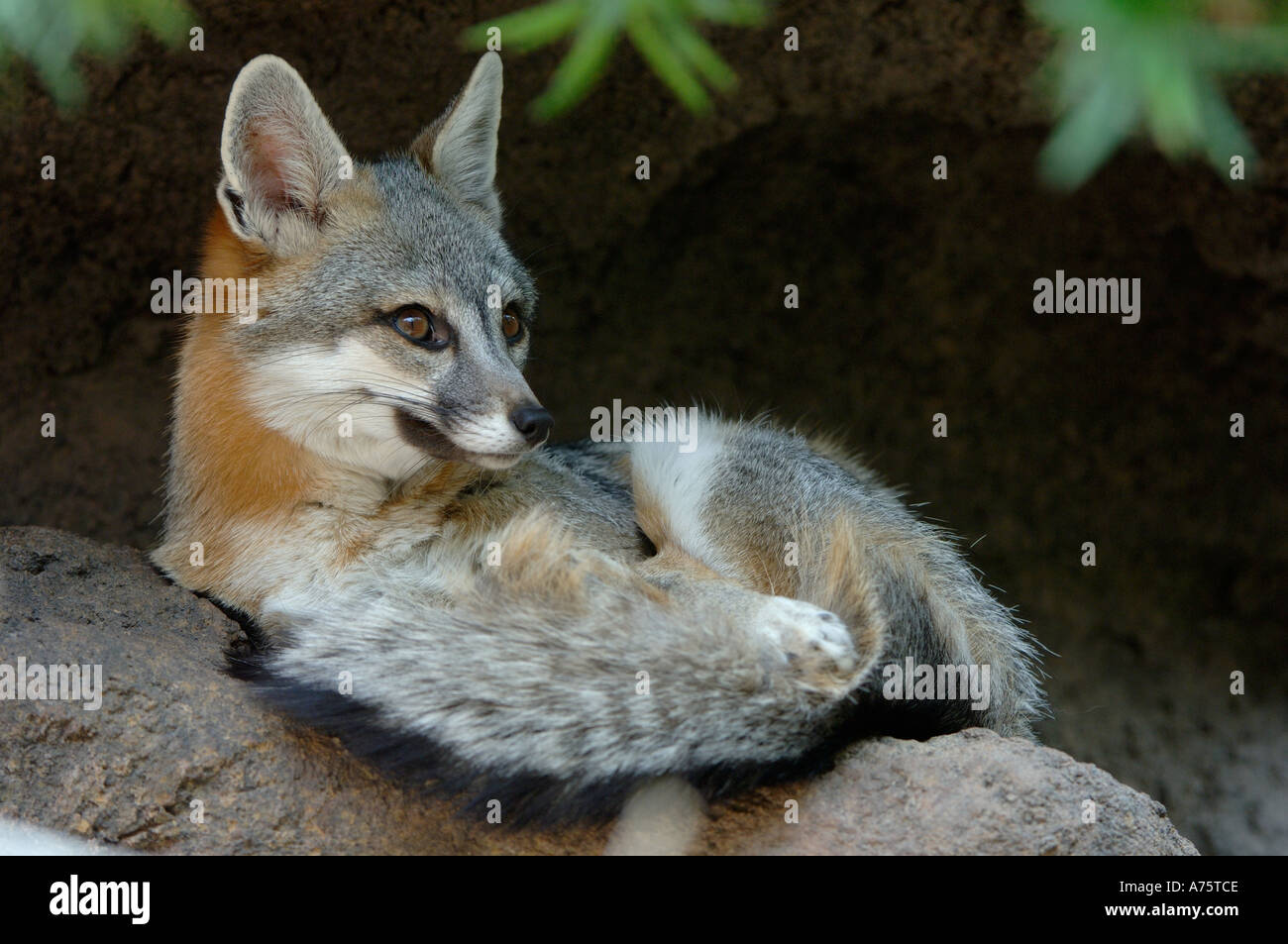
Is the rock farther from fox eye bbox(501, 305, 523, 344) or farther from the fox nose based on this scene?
fox eye bbox(501, 305, 523, 344)

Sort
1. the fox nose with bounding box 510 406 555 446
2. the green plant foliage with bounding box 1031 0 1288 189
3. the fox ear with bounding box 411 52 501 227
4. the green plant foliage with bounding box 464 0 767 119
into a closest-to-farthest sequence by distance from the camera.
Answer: the green plant foliage with bounding box 1031 0 1288 189
the green plant foliage with bounding box 464 0 767 119
the fox nose with bounding box 510 406 555 446
the fox ear with bounding box 411 52 501 227

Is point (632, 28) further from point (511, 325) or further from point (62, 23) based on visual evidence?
point (511, 325)

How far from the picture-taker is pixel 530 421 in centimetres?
314

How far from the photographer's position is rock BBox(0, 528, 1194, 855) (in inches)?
106

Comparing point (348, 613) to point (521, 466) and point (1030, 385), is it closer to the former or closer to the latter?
point (521, 466)

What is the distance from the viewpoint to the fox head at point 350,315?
3234mm

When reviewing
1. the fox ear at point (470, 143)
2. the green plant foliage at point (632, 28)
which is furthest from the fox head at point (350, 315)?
the green plant foliage at point (632, 28)

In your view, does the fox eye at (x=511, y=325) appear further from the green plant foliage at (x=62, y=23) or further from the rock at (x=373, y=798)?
the green plant foliage at (x=62, y=23)

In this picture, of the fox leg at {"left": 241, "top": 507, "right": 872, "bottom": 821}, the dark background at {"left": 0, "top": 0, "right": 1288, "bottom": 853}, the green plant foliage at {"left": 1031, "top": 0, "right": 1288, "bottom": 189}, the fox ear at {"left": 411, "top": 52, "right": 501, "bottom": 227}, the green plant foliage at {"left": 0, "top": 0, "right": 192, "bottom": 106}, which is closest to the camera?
the green plant foliage at {"left": 1031, "top": 0, "right": 1288, "bottom": 189}

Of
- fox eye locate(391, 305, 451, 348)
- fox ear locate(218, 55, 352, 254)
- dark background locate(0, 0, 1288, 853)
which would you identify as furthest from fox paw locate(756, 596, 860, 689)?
dark background locate(0, 0, 1288, 853)

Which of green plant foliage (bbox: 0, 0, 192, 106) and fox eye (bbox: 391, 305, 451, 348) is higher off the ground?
green plant foliage (bbox: 0, 0, 192, 106)

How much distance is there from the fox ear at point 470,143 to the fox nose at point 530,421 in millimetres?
1203

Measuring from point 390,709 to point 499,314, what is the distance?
4.56 ft

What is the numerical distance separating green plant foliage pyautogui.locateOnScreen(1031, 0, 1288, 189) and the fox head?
1.74 m
